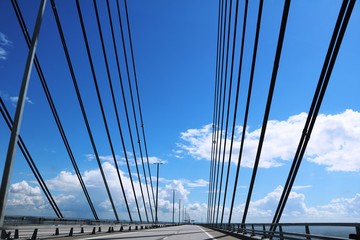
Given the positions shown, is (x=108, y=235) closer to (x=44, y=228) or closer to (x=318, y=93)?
(x=44, y=228)

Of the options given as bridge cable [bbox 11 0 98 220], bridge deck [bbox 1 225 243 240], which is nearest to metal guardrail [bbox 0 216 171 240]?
bridge deck [bbox 1 225 243 240]

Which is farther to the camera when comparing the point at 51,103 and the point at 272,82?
the point at 51,103

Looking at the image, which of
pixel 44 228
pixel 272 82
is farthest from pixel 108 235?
pixel 272 82

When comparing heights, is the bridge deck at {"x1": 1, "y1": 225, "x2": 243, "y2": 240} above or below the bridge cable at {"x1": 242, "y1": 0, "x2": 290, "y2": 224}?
below

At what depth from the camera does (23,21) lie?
47.1ft

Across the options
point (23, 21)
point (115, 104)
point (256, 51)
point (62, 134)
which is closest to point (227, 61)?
point (115, 104)

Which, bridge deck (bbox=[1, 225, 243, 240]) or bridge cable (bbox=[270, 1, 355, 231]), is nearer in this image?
bridge cable (bbox=[270, 1, 355, 231])

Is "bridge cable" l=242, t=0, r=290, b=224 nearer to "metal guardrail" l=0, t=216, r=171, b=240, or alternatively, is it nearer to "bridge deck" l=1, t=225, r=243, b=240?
"bridge deck" l=1, t=225, r=243, b=240

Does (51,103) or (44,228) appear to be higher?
(51,103)

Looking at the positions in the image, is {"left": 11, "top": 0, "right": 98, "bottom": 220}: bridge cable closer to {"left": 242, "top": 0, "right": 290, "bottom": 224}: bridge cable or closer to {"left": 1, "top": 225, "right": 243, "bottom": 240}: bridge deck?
{"left": 1, "top": 225, "right": 243, "bottom": 240}: bridge deck

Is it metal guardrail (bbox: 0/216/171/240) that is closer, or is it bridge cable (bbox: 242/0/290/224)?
bridge cable (bbox: 242/0/290/224)

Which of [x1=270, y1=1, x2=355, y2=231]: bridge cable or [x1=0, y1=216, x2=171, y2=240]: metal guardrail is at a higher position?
[x1=270, y1=1, x2=355, y2=231]: bridge cable

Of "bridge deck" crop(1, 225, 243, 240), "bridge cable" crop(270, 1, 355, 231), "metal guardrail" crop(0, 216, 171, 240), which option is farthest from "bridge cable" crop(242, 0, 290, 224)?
"metal guardrail" crop(0, 216, 171, 240)

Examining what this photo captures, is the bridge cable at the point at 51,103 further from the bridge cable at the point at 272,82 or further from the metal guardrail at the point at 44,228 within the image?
the bridge cable at the point at 272,82
